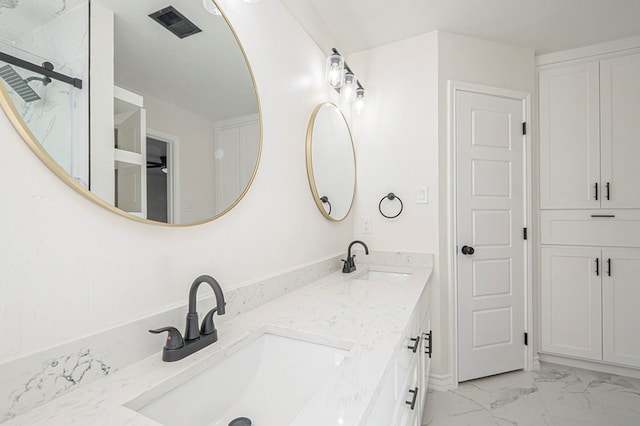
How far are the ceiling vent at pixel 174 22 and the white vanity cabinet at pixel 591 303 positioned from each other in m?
2.73

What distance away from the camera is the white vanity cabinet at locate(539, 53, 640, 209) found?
2.10 meters

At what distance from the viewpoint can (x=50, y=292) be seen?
1.94 ft

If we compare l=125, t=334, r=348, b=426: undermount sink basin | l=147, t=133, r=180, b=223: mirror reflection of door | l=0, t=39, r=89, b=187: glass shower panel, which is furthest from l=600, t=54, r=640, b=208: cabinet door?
l=0, t=39, r=89, b=187: glass shower panel

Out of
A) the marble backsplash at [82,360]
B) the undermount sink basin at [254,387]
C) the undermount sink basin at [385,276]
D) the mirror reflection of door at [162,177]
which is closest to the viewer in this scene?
the marble backsplash at [82,360]

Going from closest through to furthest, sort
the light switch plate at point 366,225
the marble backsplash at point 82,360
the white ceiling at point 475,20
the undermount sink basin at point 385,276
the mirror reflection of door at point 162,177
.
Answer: the marble backsplash at point 82,360 → the mirror reflection of door at point 162,177 → the white ceiling at point 475,20 → the undermount sink basin at point 385,276 → the light switch plate at point 366,225

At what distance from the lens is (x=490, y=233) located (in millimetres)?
2070

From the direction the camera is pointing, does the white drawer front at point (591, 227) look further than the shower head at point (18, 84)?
Yes

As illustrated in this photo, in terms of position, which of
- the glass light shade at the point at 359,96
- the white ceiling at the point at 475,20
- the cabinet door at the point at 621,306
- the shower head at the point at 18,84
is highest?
the white ceiling at the point at 475,20

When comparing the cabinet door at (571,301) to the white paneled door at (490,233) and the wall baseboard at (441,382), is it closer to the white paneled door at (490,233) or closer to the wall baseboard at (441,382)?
the white paneled door at (490,233)

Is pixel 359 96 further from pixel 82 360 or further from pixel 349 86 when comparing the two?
pixel 82 360

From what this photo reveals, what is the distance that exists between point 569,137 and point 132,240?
2.91 meters

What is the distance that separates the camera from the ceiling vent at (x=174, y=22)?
833 millimetres

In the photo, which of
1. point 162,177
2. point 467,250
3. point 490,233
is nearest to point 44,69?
point 162,177

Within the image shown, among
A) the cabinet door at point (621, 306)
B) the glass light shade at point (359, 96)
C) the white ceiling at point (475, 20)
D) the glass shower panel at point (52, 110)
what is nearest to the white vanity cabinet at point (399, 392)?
the glass shower panel at point (52, 110)
